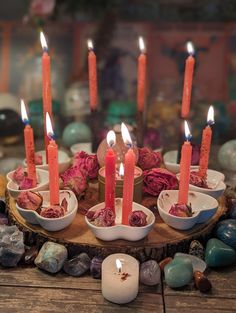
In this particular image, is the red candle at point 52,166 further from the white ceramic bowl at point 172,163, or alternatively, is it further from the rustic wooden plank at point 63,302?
the white ceramic bowl at point 172,163

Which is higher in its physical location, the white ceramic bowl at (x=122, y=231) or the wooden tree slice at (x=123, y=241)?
the white ceramic bowl at (x=122, y=231)

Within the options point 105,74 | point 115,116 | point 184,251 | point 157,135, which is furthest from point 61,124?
point 184,251

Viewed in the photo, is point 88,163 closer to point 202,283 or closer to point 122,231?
point 122,231

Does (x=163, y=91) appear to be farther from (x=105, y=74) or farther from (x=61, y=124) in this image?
(x=61, y=124)

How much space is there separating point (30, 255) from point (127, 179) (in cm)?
24

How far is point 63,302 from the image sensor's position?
0.90 m

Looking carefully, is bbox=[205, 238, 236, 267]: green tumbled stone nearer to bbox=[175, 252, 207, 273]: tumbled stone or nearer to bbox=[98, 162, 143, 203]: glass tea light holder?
bbox=[175, 252, 207, 273]: tumbled stone

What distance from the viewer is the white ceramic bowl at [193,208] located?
99 cm

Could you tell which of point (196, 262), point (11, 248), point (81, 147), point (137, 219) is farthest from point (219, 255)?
point (81, 147)

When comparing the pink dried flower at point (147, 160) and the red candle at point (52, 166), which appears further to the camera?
the pink dried flower at point (147, 160)

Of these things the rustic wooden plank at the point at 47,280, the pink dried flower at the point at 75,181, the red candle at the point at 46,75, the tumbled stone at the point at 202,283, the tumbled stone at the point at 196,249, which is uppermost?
the red candle at the point at 46,75

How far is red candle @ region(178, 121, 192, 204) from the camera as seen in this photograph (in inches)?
38.4

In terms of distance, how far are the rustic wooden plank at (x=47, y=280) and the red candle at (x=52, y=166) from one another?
0.45ft

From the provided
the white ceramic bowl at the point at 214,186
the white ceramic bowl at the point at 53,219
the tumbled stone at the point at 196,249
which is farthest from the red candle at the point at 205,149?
the white ceramic bowl at the point at 53,219
